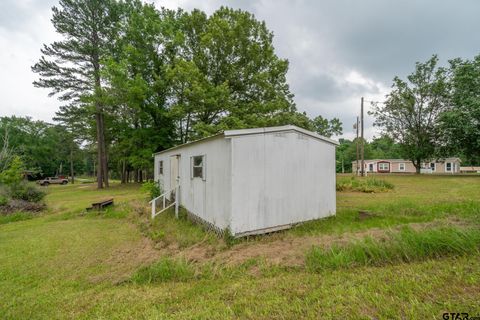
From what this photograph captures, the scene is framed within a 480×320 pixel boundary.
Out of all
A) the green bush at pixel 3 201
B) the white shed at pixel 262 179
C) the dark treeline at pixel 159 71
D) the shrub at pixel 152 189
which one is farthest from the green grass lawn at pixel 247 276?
the dark treeline at pixel 159 71

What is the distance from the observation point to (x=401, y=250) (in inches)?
132

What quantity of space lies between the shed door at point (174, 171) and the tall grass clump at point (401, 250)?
6342 millimetres

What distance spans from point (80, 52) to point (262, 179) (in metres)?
20.3

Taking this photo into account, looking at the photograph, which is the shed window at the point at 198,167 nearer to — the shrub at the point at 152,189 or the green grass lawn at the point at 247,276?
the green grass lawn at the point at 247,276

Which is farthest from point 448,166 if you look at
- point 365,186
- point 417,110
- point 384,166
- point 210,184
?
point 210,184

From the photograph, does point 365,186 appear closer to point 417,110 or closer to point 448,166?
point 417,110

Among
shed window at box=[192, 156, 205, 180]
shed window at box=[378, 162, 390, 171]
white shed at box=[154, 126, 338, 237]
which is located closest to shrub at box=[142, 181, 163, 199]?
white shed at box=[154, 126, 338, 237]

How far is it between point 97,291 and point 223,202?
2.71 m

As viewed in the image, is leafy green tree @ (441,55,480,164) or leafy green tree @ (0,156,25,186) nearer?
leafy green tree @ (0,156,25,186)

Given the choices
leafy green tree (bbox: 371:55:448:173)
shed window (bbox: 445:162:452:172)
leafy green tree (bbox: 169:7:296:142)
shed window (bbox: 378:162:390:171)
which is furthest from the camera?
shed window (bbox: 378:162:390:171)

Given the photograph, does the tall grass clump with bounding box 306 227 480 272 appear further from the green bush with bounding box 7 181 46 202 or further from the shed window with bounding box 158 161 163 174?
the green bush with bounding box 7 181 46 202

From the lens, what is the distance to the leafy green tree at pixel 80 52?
57.1ft

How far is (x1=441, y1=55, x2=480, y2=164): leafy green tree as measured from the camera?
1769 centimetres

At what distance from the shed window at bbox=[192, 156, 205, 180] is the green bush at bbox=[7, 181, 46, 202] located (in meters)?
9.65
